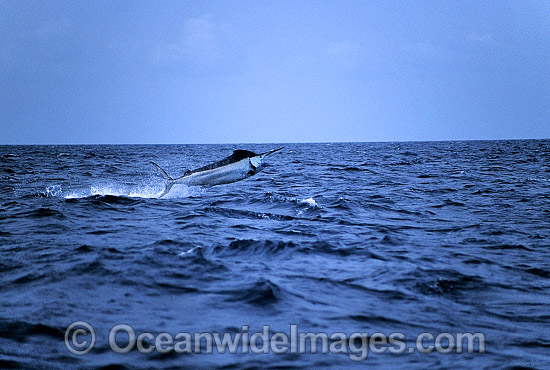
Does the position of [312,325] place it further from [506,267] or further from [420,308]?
[506,267]

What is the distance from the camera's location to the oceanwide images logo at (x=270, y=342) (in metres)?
4.16

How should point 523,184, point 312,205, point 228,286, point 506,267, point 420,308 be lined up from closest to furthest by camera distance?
point 420,308, point 228,286, point 506,267, point 312,205, point 523,184

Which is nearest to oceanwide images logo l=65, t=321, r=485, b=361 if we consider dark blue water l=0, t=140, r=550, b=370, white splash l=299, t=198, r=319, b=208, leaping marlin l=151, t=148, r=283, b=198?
dark blue water l=0, t=140, r=550, b=370

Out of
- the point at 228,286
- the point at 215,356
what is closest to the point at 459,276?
the point at 228,286

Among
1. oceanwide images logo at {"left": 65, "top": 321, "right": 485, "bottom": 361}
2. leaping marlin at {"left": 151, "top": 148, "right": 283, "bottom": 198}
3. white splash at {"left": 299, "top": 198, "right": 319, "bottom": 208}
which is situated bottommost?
oceanwide images logo at {"left": 65, "top": 321, "right": 485, "bottom": 361}

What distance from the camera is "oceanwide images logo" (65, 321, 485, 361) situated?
13.7 ft

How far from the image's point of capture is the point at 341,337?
4500 mm

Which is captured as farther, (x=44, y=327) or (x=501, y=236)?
(x=501, y=236)

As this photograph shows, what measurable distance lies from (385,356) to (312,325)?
2.88ft

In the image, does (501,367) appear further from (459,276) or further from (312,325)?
(459,276)

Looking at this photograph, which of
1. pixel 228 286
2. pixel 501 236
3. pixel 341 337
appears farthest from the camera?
pixel 501 236

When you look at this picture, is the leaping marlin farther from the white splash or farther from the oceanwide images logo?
the oceanwide images logo

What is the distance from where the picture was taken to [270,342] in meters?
4.34

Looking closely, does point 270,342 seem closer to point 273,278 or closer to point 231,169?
point 273,278
